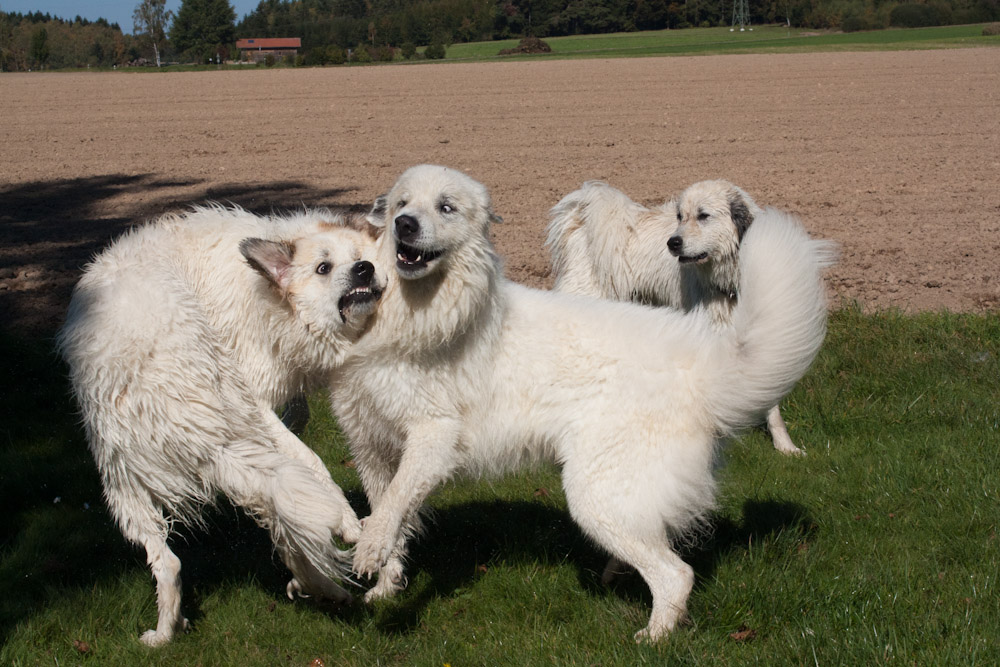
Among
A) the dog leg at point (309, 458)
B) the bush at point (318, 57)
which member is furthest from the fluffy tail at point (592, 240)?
the bush at point (318, 57)

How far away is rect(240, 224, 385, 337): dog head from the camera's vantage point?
14.4 ft

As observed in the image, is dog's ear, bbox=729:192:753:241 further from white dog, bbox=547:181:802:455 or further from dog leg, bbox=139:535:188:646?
dog leg, bbox=139:535:188:646

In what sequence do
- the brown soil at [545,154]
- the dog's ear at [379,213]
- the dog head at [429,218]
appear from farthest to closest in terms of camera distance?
1. the brown soil at [545,154]
2. the dog's ear at [379,213]
3. the dog head at [429,218]

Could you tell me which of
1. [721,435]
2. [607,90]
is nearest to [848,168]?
[721,435]

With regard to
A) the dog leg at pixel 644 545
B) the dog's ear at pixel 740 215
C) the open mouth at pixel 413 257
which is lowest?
the dog leg at pixel 644 545

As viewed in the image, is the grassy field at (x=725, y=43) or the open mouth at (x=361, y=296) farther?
the grassy field at (x=725, y=43)

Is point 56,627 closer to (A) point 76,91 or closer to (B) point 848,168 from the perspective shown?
(B) point 848,168

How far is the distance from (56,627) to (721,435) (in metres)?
3.27

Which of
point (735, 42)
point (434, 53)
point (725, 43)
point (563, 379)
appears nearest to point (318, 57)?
point (434, 53)

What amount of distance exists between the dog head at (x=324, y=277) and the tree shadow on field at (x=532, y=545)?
1.29 meters

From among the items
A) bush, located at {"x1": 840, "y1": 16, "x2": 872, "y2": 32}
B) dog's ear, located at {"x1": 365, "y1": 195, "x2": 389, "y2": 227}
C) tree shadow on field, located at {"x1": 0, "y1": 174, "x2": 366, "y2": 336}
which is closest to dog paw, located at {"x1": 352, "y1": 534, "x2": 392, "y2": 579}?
dog's ear, located at {"x1": 365, "y1": 195, "x2": 389, "y2": 227}

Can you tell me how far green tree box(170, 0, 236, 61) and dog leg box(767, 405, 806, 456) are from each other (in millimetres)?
103768

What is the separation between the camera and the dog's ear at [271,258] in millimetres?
4371

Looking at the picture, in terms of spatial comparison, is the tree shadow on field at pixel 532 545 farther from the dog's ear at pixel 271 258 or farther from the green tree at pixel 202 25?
the green tree at pixel 202 25
